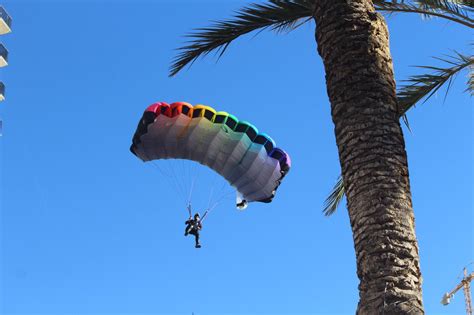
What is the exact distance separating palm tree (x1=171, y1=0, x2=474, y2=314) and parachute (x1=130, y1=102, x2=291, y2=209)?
11.1 meters

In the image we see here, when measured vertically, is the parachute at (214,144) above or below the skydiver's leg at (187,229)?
above

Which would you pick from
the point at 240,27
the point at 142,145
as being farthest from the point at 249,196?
the point at 240,27

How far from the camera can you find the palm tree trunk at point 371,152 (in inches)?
260

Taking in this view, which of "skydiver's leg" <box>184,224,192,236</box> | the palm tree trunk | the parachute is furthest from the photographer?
"skydiver's leg" <box>184,224,192,236</box>

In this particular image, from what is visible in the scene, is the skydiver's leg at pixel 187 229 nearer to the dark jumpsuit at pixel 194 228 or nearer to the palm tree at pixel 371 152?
the dark jumpsuit at pixel 194 228

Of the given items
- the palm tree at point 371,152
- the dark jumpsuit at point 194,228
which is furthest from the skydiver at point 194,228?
the palm tree at point 371,152

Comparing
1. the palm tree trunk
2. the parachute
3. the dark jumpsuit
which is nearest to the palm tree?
the palm tree trunk

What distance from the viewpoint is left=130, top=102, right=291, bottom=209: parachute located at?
1956cm

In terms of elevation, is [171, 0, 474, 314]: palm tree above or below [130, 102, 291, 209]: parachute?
below

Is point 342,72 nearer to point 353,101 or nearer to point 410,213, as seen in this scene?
point 353,101

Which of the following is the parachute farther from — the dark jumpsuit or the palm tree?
the palm tree

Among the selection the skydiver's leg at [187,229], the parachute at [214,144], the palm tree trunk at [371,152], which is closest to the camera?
the palm tree trunk at [371,152]

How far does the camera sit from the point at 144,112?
1981 centimetres

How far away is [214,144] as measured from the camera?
1978 cm
